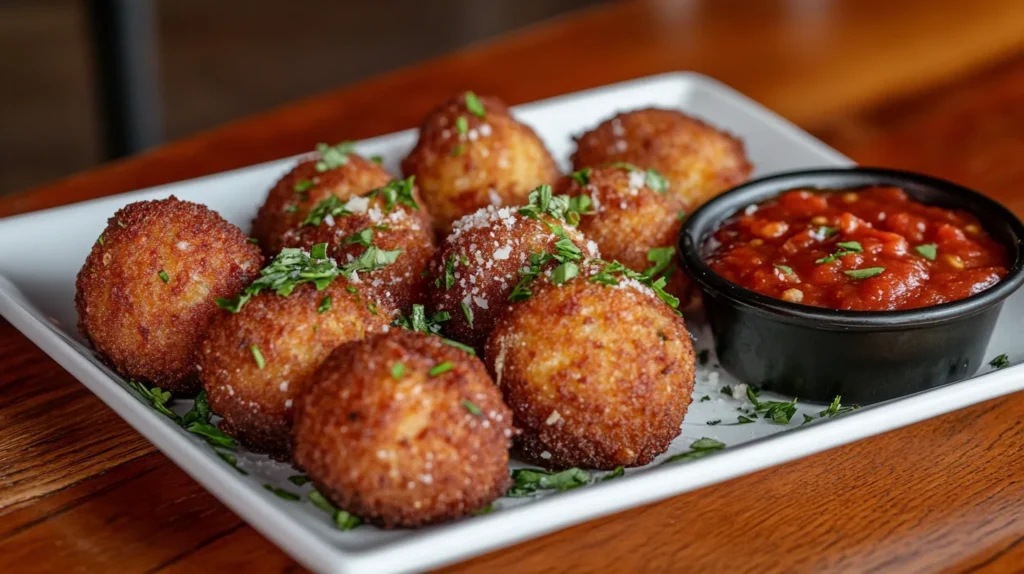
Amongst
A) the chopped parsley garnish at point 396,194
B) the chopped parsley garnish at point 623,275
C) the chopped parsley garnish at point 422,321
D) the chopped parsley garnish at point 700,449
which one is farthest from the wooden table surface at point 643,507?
the chopped parsley garnish at point 396,194

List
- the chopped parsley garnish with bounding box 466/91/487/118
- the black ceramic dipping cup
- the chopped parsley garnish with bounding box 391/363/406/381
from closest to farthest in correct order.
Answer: the chopped parsley garnish with bounding box 391/363/406/381
the black ceramic dipping cup
the chopped parsley garnish with bounding box 466/91/487/118

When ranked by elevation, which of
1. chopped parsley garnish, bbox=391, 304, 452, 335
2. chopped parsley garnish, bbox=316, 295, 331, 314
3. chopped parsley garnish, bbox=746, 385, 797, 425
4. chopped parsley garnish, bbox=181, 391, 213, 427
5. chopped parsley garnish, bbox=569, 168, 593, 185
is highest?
chopped parsley garnish, bbox=569, 168, 593, 185

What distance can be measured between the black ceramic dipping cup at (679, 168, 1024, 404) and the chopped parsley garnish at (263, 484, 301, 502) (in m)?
1.10

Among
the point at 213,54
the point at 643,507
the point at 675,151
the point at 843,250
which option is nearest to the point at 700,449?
the point at 643,507

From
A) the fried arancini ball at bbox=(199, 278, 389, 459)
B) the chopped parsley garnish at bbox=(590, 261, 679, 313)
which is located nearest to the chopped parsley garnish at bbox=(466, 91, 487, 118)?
the chopped parsley garnish at bbox=(590, 261, 679, 313)

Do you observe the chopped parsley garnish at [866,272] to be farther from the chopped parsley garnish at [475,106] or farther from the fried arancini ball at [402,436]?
the chopped parsley garnish at [475,106]

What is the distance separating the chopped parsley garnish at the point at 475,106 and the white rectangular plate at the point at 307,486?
46 cm

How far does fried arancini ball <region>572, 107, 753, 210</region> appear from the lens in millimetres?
3098

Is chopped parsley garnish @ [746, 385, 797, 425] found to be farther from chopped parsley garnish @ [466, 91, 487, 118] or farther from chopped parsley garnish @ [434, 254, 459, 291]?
chopped parsley garnish @ [466, 91, 487, 118]

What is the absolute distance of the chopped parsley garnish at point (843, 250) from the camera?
8.39 feet

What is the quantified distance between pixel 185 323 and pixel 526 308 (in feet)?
2.39

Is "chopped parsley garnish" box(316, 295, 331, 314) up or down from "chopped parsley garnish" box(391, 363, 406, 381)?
down

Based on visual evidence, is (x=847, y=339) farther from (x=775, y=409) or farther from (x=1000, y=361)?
(x=1000, y=361)

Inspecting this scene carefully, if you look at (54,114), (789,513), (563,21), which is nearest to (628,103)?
(563,21)
